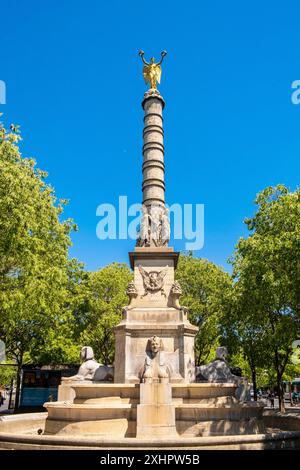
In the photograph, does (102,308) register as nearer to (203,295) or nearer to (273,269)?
(203,295)

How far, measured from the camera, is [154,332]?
14.7 metres

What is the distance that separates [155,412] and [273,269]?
41.8 ft

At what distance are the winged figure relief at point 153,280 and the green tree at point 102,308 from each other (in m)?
12.8

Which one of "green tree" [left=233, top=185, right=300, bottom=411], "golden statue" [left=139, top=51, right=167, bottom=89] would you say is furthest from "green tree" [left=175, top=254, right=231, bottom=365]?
"golden statue" [left=139, top=51, right=167, bottom=89]

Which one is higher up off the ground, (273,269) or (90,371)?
(273,269)

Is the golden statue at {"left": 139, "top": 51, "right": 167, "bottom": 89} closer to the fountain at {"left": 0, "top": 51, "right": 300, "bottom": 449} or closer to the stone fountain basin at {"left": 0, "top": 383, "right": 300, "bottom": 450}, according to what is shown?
the fountain at {"left": 0, "top": 51, "right": 300, "bottom": 449}

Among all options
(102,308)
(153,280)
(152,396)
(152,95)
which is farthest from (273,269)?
(102,308)

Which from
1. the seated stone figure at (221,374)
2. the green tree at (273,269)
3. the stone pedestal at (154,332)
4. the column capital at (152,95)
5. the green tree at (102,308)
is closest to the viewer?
the seated stone figure at (221,374)

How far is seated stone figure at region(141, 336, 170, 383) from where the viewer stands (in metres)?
11.5

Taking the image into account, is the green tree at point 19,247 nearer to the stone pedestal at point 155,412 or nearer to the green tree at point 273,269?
the stone pedestal at point 155,412

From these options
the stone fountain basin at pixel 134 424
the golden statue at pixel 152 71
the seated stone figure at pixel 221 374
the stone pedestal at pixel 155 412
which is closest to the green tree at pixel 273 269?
the seated stone figure at pixel 221 374

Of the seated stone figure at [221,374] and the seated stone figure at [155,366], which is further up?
the seated stone figure at [155,366]

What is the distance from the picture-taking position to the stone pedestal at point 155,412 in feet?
34.3

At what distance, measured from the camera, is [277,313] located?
2450 cm
